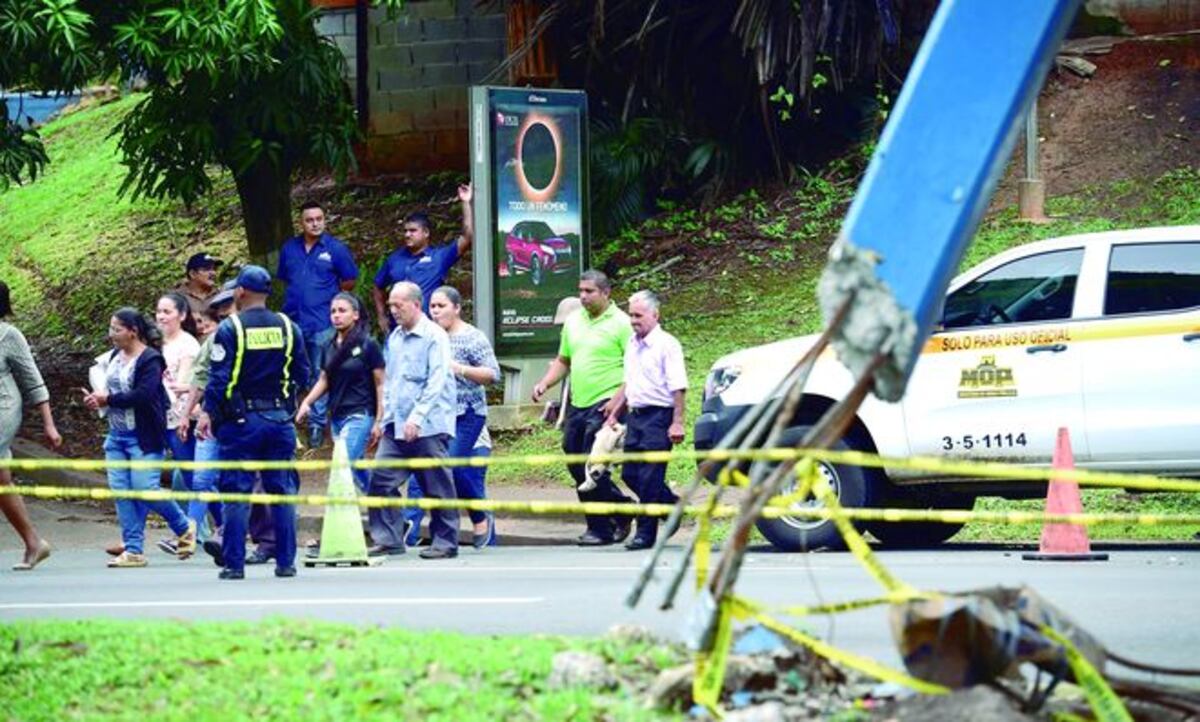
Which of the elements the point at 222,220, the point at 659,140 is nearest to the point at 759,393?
the point at 659,140

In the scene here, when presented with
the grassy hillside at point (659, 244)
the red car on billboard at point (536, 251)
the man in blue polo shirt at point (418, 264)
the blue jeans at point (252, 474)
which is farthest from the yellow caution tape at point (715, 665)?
the red car on billboard at point (536, 251)

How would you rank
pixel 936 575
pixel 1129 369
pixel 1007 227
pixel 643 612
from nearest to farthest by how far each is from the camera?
1. pixel 643 612
2. pixel 936 575
3. pixel 1129 369
4. pixel 1007 227

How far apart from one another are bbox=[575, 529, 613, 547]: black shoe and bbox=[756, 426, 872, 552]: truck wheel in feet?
4.91

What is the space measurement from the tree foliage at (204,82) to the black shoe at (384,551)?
223 inches

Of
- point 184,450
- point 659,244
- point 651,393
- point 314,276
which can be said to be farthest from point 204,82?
point 651,393

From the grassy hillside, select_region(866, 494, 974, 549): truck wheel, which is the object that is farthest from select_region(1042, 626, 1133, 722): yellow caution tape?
the grassy hillside

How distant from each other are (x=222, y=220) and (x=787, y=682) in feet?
72.3

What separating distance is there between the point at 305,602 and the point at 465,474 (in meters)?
4.29

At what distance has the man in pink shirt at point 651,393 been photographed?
591 inches

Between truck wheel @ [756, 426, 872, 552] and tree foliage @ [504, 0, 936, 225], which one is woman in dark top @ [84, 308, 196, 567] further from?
tree foliage @ [504, 0, 936, 225]

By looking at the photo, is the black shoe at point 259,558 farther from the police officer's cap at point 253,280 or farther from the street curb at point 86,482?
the police officer's cap at point 253,280

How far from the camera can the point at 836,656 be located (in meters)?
7.10

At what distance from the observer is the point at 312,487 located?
19.3 metres

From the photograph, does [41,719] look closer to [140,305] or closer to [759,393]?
[759,393]
